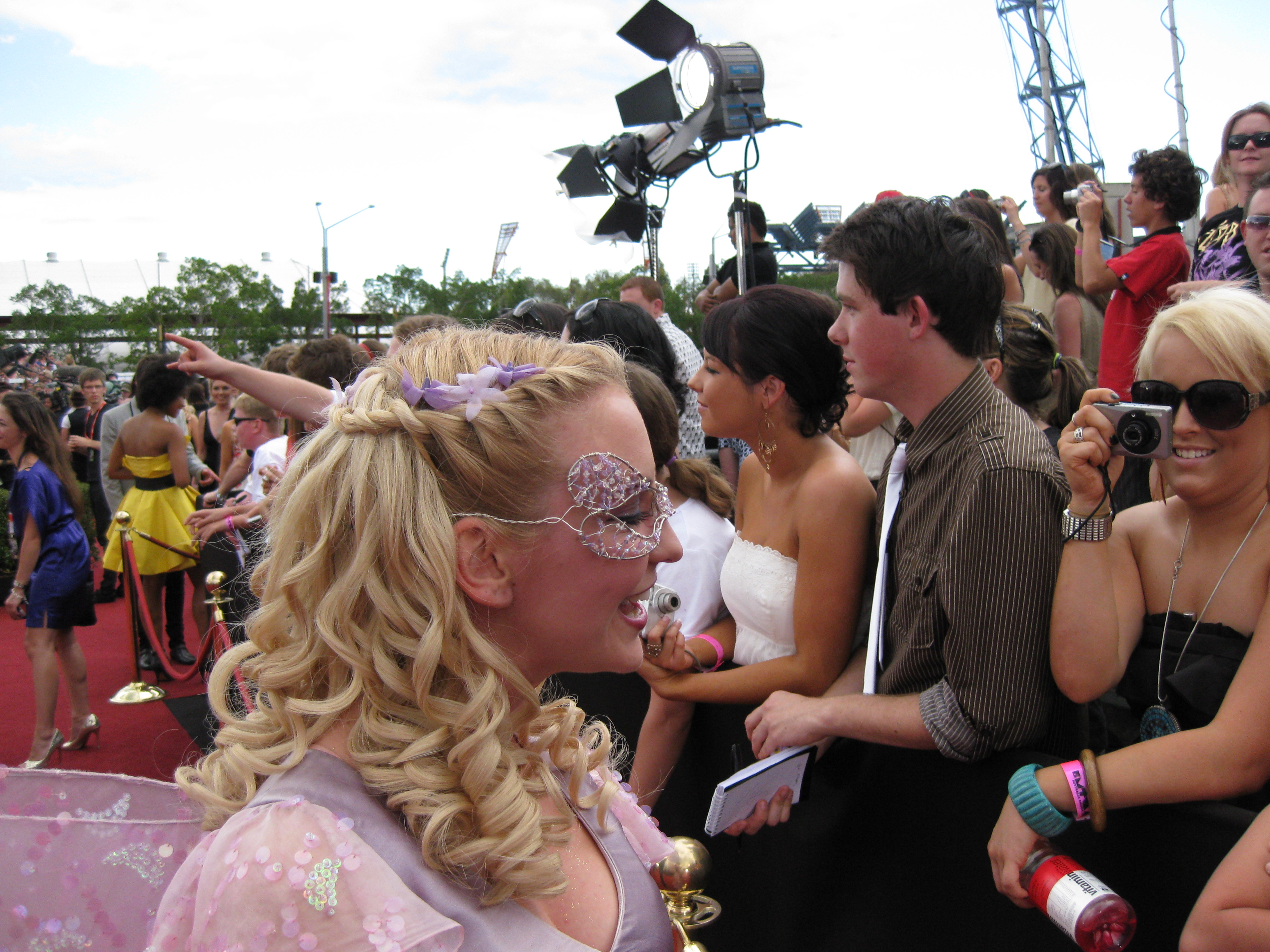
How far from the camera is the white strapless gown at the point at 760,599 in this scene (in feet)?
8.32

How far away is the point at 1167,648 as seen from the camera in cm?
175

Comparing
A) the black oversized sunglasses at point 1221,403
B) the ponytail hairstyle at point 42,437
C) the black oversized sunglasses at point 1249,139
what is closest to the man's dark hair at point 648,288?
the black oversized sunglasses at point 1249,139

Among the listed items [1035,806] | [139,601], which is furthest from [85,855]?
[139,601]

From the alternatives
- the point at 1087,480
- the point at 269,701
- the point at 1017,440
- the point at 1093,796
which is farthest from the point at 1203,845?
the point at 269,701

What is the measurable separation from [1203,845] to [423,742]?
138 centimetres

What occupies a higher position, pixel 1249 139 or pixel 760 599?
pixel 1249 139

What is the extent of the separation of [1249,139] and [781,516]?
121 inches

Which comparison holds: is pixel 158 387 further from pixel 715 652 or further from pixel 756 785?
pixel 756 785

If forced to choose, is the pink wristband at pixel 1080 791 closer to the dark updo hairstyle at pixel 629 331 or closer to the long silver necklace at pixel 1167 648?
the long silver necklace at pixel 1167 648

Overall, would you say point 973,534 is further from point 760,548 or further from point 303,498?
point 303,498

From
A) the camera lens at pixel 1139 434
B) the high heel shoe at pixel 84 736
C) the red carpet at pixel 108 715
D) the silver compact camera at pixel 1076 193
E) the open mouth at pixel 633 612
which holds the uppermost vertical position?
the silver compact camera at pixel 1076 193

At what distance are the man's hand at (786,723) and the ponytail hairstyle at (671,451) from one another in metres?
0.88

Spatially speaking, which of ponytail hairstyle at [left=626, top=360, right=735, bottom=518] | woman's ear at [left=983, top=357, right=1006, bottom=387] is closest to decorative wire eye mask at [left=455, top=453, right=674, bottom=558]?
ponytail hairstyle at [left=626, top=360, right=735, bottom=518]

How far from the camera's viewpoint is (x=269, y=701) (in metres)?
1.19
